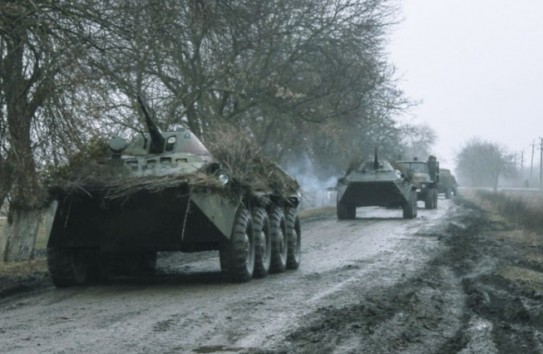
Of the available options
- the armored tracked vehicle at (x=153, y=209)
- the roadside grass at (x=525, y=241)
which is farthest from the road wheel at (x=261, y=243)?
the roadside grass at (x=525, y=241)

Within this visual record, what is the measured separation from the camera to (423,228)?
26469 mm

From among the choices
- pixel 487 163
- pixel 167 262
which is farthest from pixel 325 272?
pixel 487 163

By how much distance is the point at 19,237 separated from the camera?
18.5m

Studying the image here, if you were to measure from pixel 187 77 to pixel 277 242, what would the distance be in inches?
514

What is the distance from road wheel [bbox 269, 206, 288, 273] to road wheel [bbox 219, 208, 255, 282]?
1.50 meters

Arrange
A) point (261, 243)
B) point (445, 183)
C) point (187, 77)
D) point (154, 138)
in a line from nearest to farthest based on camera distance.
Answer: point (154, 138) → point (261, 243) → point (187, 77) → point (445, 183)

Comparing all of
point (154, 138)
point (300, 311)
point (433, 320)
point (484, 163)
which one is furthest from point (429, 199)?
point (484, 163)

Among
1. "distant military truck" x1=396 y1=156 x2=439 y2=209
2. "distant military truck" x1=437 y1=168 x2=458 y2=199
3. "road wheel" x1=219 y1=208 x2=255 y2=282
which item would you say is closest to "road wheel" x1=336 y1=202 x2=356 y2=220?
"distant military truck" x1=396 y1=156 x2=439 y2=209

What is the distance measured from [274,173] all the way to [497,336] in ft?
22.1

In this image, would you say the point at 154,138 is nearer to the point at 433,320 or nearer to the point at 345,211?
the point at 433,320

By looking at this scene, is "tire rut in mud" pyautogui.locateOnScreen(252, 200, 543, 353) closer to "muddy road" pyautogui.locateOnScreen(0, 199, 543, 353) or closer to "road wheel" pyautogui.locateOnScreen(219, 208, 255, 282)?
"muddy road" pyautogui.locateOnScreen(0, 199, 543, 353)

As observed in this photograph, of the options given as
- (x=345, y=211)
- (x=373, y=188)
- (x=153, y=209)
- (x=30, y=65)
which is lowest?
(x=345, y=211)

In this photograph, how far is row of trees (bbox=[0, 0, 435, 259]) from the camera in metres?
13.5

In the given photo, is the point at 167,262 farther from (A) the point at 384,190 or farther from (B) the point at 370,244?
(A) the point at 384,190
